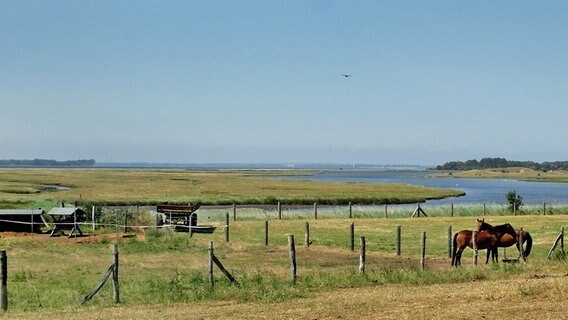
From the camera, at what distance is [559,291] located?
1464 centimetres

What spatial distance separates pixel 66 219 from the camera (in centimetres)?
3988

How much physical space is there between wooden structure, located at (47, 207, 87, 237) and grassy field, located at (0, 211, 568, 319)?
1237 mm

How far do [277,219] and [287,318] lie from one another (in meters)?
37.5

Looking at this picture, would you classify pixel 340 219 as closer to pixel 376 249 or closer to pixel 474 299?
pixel 376 249

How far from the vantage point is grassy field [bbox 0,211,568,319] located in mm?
14523

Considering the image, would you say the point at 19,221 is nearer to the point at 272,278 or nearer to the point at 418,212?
the point at 272,278

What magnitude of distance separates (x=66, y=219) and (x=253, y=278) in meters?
24.7

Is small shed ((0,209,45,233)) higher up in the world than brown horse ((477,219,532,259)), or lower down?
lower down

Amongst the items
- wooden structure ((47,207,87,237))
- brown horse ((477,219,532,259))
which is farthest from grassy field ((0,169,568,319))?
brown horse ((477,219,532,259))

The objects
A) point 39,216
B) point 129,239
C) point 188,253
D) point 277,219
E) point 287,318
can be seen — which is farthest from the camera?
point 277,219

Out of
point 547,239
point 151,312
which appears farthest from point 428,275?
point 547,239

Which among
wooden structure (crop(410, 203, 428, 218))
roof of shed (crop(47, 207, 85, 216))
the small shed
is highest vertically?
roof of shed (crop(47, 207, 85, 216))

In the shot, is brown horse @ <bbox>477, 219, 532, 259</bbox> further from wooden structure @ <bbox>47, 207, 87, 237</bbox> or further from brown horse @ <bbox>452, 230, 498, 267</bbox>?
wooden structure @ <bbox>47, 207, 87, 237</bbox>

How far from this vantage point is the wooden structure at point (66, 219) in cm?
3556
